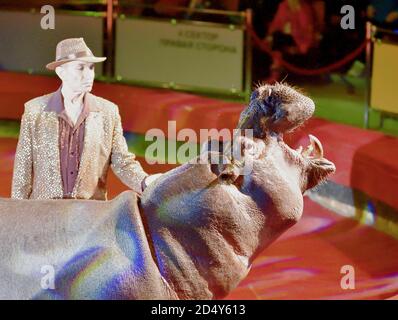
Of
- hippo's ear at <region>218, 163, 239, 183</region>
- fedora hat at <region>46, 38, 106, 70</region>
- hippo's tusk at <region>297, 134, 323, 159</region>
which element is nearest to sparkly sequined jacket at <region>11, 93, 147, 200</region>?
fedora hat at <region>46, 38, 106, 70</region>

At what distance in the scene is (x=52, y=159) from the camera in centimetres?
254

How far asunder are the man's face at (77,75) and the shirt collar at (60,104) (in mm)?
29

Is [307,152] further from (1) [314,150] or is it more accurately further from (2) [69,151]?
(2) [69,151]

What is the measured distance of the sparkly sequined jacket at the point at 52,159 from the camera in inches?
99.7

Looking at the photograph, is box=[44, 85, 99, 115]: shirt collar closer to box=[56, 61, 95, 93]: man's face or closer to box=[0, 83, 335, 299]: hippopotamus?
box=[56, 61, 95, 93]: man's face

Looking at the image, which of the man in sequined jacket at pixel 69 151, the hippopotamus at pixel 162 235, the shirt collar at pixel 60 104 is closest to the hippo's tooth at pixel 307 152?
the hippopotamus at pixel 162 235

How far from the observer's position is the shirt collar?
8.41ft

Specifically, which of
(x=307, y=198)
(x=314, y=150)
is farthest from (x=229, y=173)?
(x=307, y=198)

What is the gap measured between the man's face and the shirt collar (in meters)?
0.03

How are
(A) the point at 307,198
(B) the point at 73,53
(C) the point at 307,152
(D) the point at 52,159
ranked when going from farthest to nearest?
(A) the point at 307,198
(B) the point at 73,53
(D) the point at 52,159
(C) the point at 307,152

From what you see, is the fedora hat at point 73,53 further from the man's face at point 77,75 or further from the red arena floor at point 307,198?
the red arena floor at point 307,198

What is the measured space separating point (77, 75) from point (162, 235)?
0.92 metres
